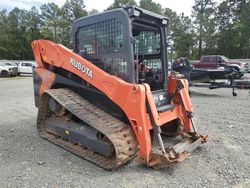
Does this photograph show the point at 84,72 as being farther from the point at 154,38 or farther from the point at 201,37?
the point at 201,37

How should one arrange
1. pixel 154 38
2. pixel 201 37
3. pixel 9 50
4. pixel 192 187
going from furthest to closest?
pixel 9 50 < pixel 201 37 < pixel 154 38 < pixel 192 187

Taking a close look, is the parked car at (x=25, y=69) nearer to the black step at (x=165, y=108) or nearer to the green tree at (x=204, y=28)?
the black step at (x=165, y=108)

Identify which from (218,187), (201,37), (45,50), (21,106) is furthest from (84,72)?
(201,37)

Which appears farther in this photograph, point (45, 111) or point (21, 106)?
point (21, 106)

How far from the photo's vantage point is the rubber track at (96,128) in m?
3.98

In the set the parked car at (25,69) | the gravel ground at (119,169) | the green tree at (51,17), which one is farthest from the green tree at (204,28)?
the gravel ground at (119,169)

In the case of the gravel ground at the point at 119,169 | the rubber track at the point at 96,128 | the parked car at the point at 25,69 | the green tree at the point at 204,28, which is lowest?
the gravel ground at the point at 119,169

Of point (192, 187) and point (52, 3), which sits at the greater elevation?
point (52, 3)

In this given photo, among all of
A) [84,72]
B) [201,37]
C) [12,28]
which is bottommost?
[84,72]

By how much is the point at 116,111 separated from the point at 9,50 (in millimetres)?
66939

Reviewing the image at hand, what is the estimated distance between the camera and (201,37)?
48312 millimetres

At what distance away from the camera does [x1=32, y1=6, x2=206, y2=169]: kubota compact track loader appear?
407cm

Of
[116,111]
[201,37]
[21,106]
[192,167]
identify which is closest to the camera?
[192,167]

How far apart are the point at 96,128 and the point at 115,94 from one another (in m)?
0.57
